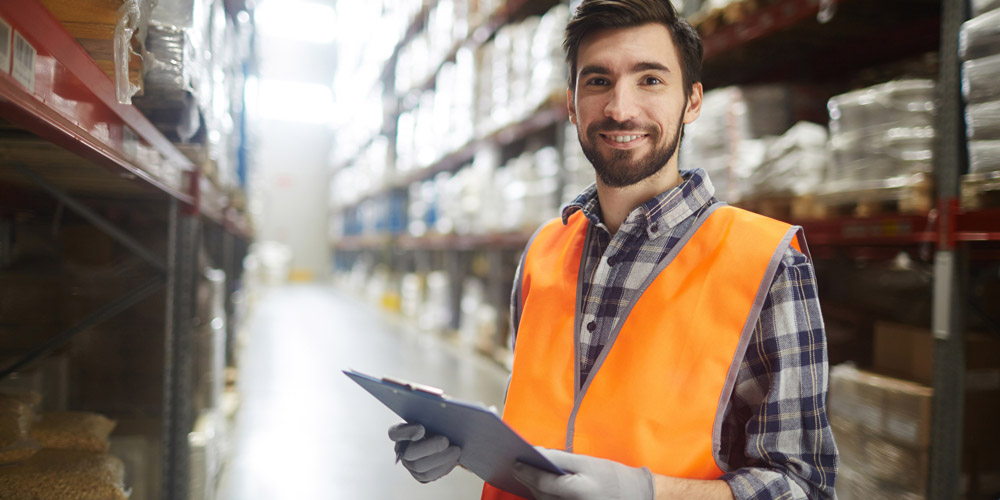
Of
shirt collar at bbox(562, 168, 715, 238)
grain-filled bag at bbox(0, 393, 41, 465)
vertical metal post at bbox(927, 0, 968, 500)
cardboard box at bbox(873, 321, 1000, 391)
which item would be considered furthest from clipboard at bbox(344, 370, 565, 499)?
cardboard box at bbox(873, 321, 1000, 391)

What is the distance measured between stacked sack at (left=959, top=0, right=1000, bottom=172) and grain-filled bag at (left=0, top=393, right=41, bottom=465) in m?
3.19

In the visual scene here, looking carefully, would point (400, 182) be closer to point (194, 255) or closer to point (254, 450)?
point (254, 450)

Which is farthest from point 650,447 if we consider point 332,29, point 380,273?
point 332,29

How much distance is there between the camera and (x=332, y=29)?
845 inches

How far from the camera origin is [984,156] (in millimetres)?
2180

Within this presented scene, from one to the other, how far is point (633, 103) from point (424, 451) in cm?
89

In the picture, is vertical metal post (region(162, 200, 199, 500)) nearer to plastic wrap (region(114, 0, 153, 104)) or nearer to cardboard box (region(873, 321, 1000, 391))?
plastic wrap (region(114, 0, 153, 104))

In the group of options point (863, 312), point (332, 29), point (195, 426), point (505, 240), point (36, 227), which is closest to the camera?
point (36, 227)

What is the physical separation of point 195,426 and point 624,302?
268 cm

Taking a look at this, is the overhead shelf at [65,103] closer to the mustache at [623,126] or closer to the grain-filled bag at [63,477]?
the grain-filled bag at [63,477]

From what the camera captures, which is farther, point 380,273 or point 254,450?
point 380,273

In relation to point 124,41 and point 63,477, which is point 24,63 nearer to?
point 124,41

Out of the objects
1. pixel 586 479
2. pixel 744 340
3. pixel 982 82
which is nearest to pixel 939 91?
pixel 982 82

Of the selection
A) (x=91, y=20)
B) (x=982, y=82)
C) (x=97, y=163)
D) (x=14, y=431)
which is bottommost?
(x=14, y=431)
